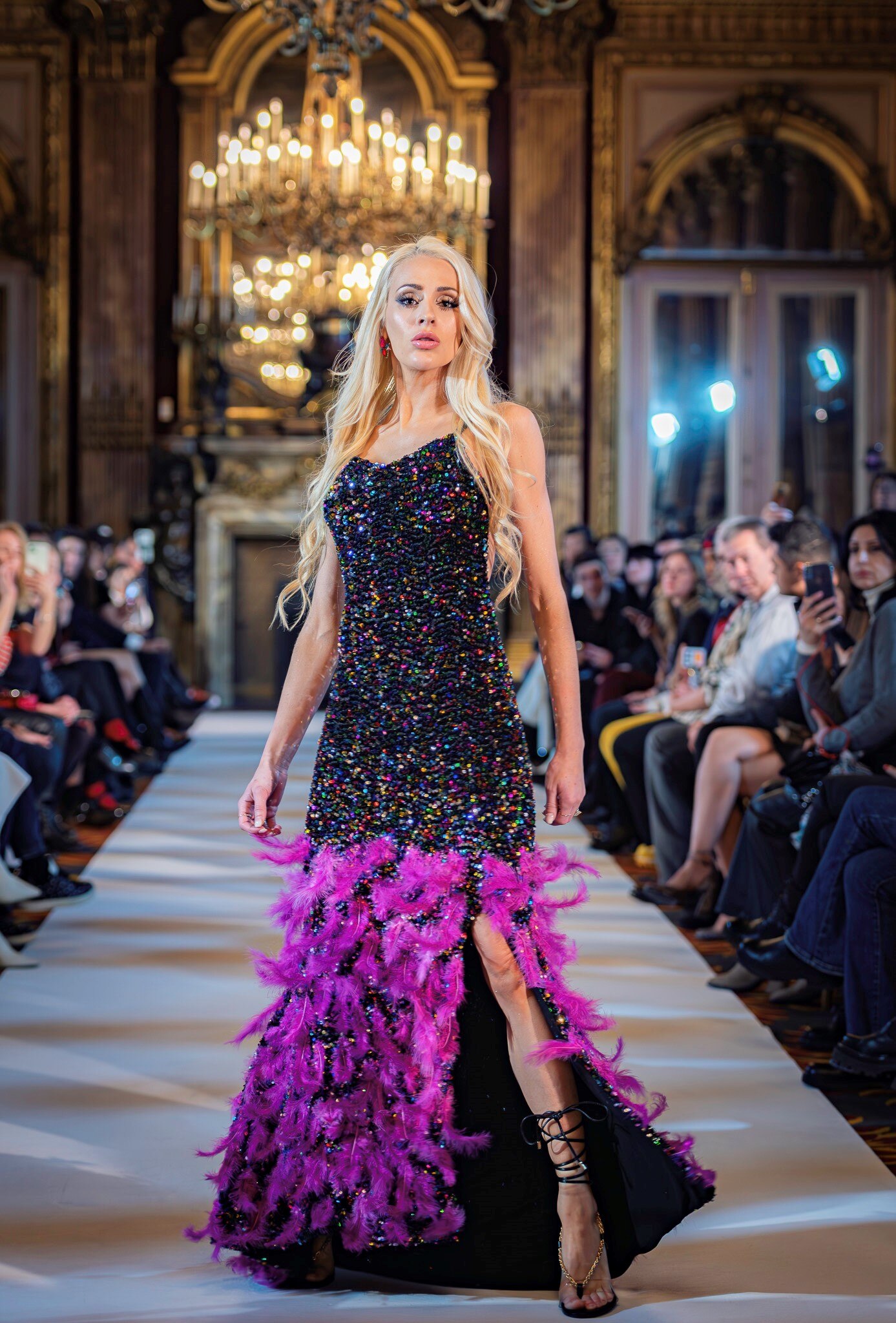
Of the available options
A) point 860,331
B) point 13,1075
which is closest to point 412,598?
point 13,1075

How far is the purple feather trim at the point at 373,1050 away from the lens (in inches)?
95.7

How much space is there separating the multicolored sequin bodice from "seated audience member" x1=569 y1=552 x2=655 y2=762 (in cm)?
528

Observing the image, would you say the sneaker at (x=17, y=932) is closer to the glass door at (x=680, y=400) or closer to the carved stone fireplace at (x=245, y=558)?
the carved stone fireplace at (x=245, y=558)

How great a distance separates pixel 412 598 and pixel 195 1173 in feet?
3.98

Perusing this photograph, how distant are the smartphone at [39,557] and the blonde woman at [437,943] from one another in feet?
14.2

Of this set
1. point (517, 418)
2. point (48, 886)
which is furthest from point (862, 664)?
point (48, 886)

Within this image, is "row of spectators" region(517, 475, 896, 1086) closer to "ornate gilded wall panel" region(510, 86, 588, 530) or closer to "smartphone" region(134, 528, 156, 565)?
"ornate gilded wall panel" region(510, 86, 588, 530)

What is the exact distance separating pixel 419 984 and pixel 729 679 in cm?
309

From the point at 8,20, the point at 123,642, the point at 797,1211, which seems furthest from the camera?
the point at 8,20

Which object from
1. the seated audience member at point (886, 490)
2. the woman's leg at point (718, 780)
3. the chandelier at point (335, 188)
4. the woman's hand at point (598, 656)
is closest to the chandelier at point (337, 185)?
the chandelier at point (335, 188)

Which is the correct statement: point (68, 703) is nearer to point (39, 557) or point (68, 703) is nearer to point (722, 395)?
point (39, 557)

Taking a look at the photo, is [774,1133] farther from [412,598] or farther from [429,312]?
[429,312]

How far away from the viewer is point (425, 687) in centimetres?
249

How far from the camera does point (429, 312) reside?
99.1 inches
